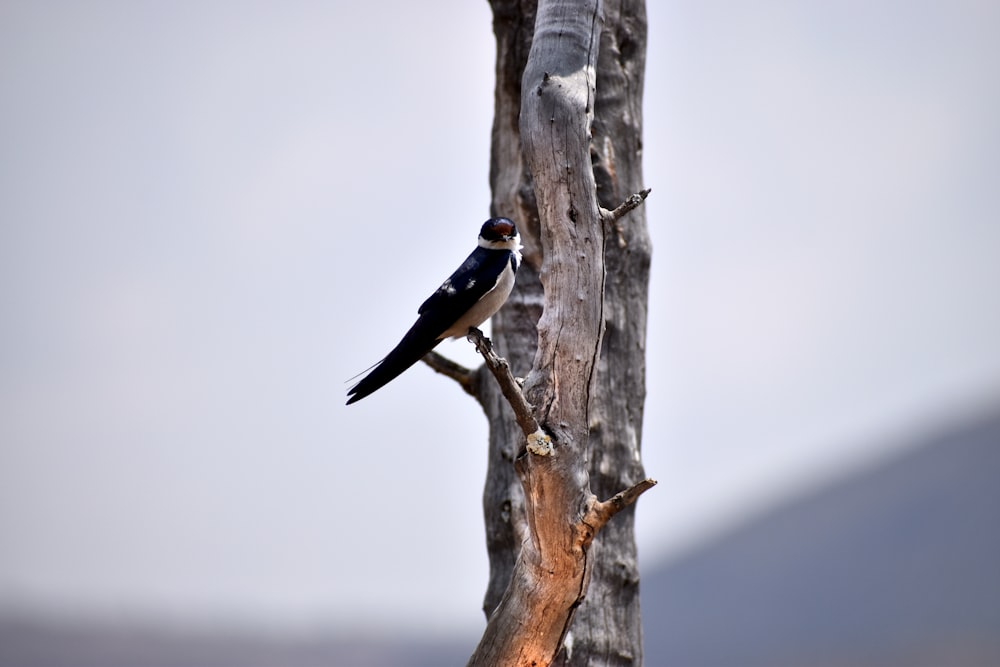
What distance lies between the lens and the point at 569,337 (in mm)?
4902

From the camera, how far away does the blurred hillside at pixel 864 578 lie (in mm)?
52688

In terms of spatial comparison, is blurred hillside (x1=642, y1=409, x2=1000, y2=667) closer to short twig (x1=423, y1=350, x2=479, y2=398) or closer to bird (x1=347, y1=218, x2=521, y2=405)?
short twig (x1=423, y1=350, x2=479, y2=398)

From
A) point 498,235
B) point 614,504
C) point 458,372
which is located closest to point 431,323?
point 498,235

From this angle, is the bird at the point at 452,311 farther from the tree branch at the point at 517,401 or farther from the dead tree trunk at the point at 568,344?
the tree branch at the point at 517,401

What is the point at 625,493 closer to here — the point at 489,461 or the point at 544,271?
the point at 544,271

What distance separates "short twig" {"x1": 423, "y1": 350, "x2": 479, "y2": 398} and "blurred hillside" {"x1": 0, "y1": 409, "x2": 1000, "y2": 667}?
46.6 m

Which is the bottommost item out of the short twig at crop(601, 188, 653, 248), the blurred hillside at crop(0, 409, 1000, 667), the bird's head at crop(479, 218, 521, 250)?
the short twig at crop(601, 188, 653, 248)

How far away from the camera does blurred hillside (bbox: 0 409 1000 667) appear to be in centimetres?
5291

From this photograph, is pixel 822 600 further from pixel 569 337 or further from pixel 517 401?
pixel 517 401

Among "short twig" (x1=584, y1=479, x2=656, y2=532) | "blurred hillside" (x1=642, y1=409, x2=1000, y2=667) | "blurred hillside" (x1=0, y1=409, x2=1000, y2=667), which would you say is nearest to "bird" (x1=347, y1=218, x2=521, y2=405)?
"short twig" (x1=584, y1=479, x2=656, y2=532)

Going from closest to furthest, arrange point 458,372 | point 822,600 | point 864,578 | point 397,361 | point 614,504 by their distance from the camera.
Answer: point 614,504 → point 397,361 → point 458,372 → point 864,578 → point 822,600

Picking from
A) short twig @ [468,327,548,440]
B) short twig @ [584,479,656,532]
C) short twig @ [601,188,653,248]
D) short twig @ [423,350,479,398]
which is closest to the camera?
short twig @ [468,327,548,440]

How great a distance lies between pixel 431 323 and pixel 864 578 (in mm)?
56534

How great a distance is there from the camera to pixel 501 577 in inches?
260
